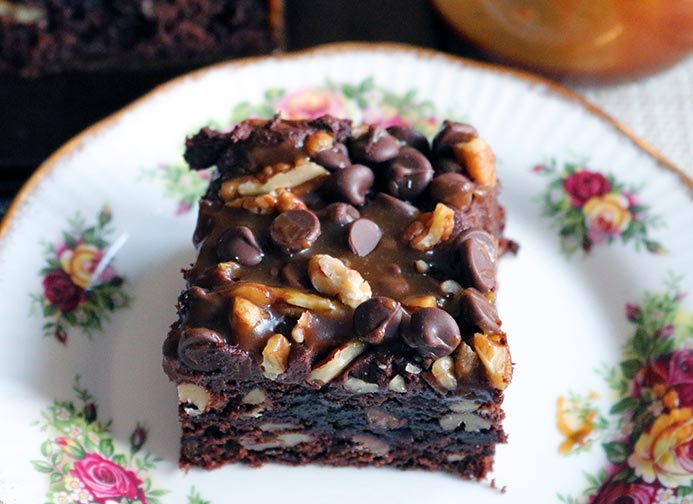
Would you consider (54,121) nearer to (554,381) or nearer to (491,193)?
(491,193)

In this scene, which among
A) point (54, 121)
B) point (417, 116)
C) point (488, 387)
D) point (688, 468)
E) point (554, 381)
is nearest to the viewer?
point (488, 387)

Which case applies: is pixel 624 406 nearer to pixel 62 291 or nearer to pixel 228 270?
pixel 228 270

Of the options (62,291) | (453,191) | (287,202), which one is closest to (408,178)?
(453,191)

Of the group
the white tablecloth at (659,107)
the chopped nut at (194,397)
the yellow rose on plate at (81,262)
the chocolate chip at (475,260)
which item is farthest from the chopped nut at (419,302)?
the white tablecloth at (659,107)

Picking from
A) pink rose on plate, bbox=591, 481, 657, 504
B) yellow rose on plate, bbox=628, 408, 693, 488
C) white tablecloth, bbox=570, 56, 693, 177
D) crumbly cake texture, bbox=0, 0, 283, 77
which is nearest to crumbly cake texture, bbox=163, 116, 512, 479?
pink rose on plate, bbox=591, 481, 657, 504

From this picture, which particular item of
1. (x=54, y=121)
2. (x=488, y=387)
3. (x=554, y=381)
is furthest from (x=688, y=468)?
(x=54, y=121)

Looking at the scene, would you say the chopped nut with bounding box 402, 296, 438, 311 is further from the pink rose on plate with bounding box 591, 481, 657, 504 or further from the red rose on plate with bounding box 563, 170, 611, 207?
the red rose on plate with bounding box 563, 170, 611, 207

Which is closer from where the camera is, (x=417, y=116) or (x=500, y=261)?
(x=500, y=261)

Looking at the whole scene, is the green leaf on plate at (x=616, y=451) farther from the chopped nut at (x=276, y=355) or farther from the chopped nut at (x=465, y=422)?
the chopped nut at (x=276, y=355)
